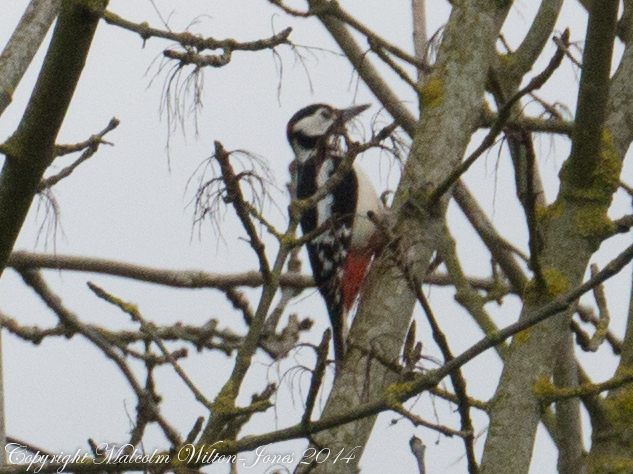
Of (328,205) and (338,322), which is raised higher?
(328,205)

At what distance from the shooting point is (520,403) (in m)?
2.97

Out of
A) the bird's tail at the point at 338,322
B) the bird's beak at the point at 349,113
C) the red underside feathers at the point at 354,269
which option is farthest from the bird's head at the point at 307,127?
the bird's beak at the point at 349,113

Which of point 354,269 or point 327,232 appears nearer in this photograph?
point 354,269

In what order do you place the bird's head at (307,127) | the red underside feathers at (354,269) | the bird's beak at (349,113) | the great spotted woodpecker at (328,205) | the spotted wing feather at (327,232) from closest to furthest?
the bird's beak at (349,113) → the red underside feathers at (354,269) → the great spotted woodpecker at (328,205) → the spotted wing feather at (327,232) → the bird's head at (307,127)

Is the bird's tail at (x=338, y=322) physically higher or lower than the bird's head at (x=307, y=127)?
lower

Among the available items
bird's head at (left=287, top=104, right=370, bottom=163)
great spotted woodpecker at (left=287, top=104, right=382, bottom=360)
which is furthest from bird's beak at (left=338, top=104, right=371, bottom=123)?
bird's head at (left=287, top=104, right=370, bottom=163)

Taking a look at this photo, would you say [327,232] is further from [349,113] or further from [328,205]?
[349,113]

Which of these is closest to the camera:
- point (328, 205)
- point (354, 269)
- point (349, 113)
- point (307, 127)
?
point (349, 113)

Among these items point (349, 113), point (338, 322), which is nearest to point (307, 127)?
point (338, 322)

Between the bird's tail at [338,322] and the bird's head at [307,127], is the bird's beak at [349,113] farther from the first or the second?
the bird's head at [307,127]

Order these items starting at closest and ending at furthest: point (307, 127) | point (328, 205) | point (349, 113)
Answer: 1. point (349, 113)
2. point (328, 205)
3. point (307, 127)

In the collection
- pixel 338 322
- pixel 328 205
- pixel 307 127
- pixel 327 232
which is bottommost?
pixel 338 322

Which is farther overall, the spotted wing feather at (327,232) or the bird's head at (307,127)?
the bird's head at (307,127)

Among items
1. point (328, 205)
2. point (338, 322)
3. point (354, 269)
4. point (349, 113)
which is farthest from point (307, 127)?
point (349, 113)
